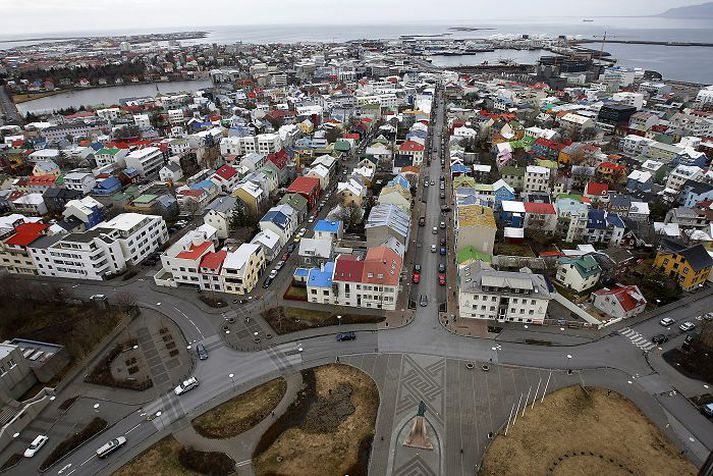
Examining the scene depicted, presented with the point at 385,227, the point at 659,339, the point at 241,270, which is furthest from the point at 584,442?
the point at 241,270

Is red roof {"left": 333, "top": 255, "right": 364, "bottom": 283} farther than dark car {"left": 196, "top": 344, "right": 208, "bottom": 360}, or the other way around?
red roof {"left": 333, "top": 255, "right": 364, "bottom": 283}

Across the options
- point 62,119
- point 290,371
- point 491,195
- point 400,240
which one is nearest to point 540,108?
point 491,195

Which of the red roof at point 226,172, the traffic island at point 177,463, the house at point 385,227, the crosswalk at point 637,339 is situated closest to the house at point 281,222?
the house at point 385,227

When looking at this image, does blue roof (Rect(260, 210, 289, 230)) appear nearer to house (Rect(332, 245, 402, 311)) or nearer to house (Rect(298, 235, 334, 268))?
house (Rect(298, 235, 334, 268))

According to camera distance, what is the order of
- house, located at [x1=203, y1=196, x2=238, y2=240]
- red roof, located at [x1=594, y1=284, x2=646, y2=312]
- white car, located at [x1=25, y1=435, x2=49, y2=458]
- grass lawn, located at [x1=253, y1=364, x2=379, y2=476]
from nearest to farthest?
grass lawn, located at [x1=253, y1=364, x2=379, y2=476] → white car, located at [x1=25, y1=435, x2=49, y2=458] → red roof, located at [x1=594, y1=284, x2=646, y2=312] → house, located at [x1=203, y1=196, x2=238, y2=240]

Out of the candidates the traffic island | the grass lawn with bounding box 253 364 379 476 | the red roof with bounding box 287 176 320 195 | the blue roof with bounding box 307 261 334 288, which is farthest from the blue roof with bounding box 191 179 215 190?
the traffic island

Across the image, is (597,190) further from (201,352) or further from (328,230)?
(201,352)
